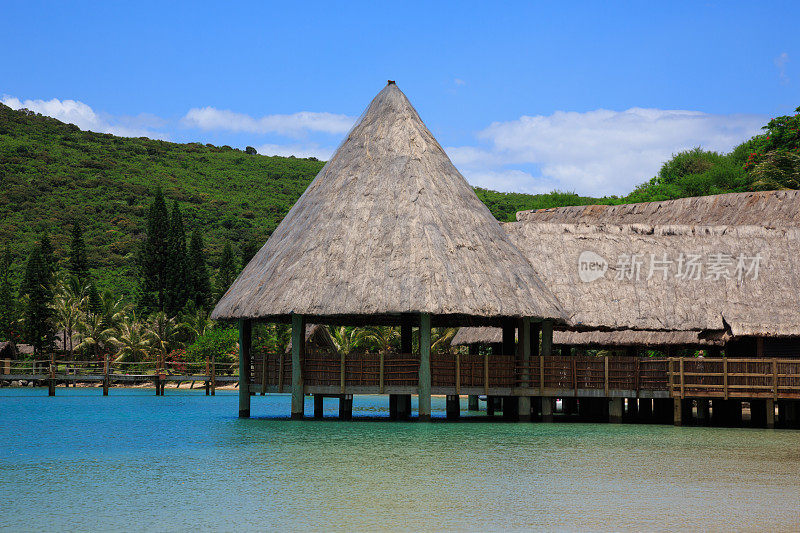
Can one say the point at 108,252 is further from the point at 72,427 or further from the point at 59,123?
the point at 72,427

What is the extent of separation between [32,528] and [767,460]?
1231 cm

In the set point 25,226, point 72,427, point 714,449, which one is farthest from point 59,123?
point 714,449

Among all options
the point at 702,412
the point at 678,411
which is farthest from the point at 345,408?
the point at 702,412

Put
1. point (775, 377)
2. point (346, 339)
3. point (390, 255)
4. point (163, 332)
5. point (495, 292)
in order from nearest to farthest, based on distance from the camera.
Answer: point (775, 377) < point (495, 292) < point (390, 255) < point (346, 339) < point (163, 332)

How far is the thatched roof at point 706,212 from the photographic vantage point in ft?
106

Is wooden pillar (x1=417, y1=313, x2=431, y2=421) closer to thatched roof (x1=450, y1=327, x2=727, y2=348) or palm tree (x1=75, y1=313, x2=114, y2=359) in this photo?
thatched roof (x1=450, y1=327, x2=727, y2=348)

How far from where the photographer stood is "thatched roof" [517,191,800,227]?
32281mm

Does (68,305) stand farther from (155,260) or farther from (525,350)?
(525,350)

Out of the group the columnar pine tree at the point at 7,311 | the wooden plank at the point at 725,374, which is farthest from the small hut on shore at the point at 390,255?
the columnar pine tree at the point at 7,311

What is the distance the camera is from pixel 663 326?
26.2 m

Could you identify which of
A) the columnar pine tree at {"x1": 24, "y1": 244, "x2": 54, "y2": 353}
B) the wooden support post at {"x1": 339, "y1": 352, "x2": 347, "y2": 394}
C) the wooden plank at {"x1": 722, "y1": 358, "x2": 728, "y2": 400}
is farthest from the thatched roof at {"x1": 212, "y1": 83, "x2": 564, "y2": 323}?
the columnar pine tree at {"x1": 24, "y1": 244, "x2": 54, "y2": 353}

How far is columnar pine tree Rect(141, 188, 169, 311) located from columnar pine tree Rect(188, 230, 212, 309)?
2005mm

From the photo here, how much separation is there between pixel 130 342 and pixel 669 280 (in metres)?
38.1

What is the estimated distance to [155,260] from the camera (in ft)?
206
